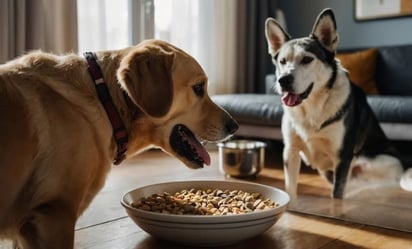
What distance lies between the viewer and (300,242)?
1.74m

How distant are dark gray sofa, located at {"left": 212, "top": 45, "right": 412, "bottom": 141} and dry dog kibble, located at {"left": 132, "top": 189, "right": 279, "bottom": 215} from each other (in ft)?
5.38

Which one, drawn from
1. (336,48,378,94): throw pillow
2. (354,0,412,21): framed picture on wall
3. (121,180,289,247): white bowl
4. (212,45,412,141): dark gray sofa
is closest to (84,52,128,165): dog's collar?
(121,180,289,247): white bowl

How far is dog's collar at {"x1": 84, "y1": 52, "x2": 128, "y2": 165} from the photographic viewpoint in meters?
1.40

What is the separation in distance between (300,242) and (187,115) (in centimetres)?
63

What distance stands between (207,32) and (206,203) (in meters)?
3.24

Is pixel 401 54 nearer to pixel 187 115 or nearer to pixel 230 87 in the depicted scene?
pixel 230 87

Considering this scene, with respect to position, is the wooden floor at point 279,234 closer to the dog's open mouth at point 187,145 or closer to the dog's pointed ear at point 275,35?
the dog's open mouth at point 187,145

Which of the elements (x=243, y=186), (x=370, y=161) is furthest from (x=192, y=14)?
(x=243, y=186)

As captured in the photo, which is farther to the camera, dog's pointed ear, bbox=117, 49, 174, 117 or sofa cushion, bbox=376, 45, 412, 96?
sofa cushion, bbox=376, 45, 412, 96

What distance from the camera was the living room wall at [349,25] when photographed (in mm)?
4719

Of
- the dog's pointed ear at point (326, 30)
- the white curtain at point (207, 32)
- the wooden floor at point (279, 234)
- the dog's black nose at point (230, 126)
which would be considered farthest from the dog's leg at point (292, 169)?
the white curtain at point (207, 32)

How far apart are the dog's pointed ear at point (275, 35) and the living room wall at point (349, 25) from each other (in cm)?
258

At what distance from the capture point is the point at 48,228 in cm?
127

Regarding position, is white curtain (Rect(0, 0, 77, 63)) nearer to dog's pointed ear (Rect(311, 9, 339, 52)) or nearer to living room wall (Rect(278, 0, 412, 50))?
dog's pointed ear (Rect(311, 9, 339, 52))
